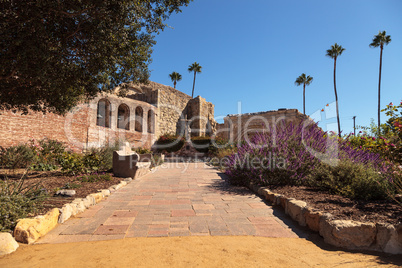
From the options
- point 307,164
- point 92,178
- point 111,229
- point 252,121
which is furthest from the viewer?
point 252,121

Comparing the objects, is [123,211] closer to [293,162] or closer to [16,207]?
[16,207]

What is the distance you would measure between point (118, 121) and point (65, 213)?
17.1 m

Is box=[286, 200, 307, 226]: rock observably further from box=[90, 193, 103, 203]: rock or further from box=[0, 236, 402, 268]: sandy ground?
box=[90, 193, 103, 203]: rock

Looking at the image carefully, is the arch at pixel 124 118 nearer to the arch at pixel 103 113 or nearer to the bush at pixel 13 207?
the arch at pixel 103 113

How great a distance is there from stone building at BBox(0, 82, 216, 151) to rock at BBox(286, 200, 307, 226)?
5.59m

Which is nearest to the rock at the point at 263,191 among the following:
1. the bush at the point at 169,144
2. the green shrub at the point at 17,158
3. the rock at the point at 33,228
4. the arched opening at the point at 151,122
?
the rock at the point at 33,228

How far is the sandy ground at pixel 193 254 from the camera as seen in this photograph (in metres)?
2.14

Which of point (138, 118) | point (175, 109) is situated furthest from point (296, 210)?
point (175, 109)

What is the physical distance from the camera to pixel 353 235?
2.57m

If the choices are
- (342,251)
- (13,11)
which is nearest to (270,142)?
(342,251)

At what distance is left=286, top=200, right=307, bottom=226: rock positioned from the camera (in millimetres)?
3253

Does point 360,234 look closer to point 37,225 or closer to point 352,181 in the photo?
point 352,181

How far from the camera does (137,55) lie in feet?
18.1

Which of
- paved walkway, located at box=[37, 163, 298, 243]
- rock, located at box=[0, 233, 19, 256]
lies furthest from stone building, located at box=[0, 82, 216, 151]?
rock, located at box=[0, 233, 19, 256]
